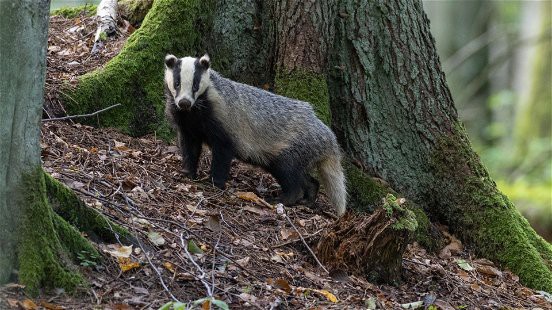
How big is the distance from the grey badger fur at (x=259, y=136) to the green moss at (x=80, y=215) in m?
2.02

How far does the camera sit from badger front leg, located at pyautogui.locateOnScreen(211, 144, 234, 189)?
7.50 metres

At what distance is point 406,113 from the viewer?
26.9ft

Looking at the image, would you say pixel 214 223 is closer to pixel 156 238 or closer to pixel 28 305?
pixel 156 238

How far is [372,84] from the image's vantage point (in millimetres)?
8203

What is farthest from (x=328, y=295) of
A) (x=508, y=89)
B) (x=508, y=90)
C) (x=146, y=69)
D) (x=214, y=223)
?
(x=508, y=89)

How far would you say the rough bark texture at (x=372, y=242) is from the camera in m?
6.22

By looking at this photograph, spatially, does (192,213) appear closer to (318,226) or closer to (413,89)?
(318,226)

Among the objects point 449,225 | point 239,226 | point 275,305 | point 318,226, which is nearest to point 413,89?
point 449,225

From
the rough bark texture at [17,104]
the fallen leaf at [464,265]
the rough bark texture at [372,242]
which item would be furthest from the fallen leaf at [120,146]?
the fallen leaf at [464,265]

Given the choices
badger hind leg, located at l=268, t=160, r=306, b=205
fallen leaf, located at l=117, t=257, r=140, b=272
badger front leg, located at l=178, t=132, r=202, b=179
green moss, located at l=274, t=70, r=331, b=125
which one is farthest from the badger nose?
fallen leaf, located at l=117, t=257, r=140, b=272

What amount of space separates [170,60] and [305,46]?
1.47 meters

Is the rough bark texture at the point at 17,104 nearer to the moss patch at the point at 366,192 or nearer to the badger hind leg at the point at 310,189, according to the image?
the badger hind leg at the point at 310,189

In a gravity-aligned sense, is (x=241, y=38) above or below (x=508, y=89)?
below

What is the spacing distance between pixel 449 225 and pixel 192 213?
294 centimetres
